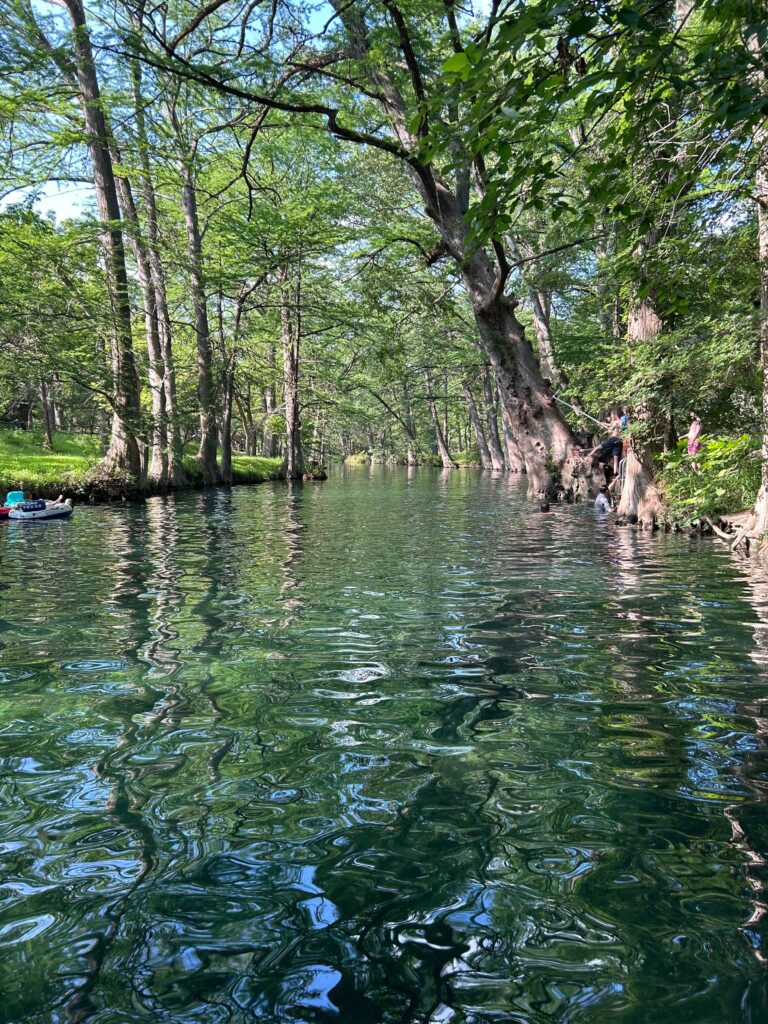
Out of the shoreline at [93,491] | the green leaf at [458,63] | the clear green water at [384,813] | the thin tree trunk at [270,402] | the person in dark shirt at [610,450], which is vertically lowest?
the clear green water at [384,813]

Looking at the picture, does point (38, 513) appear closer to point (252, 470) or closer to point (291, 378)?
point (252, 470)

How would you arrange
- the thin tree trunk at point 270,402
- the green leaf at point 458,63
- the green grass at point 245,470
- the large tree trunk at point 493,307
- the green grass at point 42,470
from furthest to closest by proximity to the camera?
the thin tree trunk at point 270,402 < the green grass at point 245,470 < the green grass at point 42,470 < the large tree trunk at point 493,307 < the green leaf at point 458,63

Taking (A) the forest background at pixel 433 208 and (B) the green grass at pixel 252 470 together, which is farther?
(B) the green grass at pixel 252 470

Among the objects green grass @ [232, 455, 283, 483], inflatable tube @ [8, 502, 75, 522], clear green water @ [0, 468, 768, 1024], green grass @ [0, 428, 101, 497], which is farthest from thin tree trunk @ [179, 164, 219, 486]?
clear green water @ [0, 468, 768, 1024]

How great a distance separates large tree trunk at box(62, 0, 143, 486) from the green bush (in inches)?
561

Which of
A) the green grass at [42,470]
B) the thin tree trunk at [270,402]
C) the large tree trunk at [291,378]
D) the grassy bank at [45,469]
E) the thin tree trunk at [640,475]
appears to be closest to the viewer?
the thin tree trunk at [640,475]

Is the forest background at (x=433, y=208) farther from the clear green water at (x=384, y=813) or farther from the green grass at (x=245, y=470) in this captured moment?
the clear green water at (x=384, y=813)

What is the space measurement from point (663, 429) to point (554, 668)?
9041 mm

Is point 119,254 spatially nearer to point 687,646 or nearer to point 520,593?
point 520,593

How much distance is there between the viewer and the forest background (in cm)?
404

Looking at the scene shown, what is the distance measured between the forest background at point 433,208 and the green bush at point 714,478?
0.20 feet

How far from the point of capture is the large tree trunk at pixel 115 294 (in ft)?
54.7

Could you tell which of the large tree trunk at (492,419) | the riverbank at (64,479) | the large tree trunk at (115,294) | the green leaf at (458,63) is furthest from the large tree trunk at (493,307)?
the large tree trunk at (492,419)

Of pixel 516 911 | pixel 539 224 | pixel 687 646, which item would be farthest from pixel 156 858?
pixel 539 224
